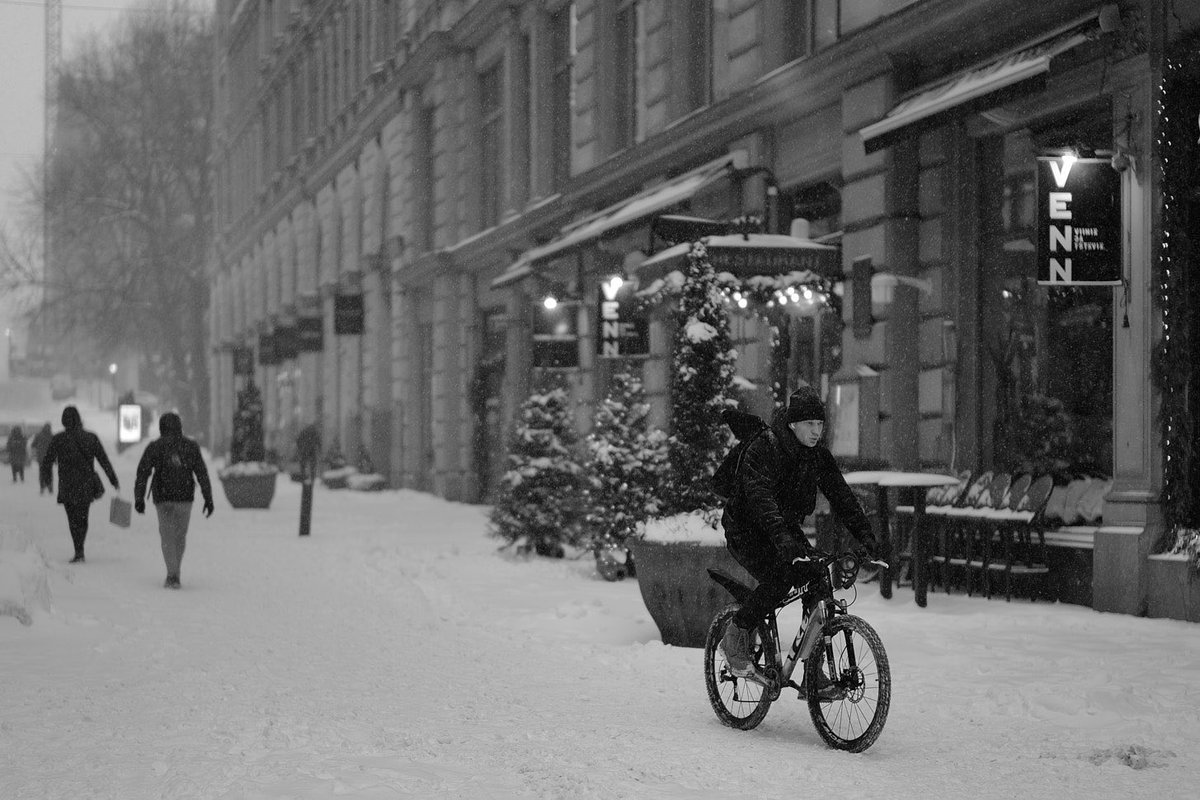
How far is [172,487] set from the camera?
47.0 ft

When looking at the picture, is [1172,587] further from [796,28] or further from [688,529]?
[796,28]

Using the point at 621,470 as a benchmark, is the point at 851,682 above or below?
below

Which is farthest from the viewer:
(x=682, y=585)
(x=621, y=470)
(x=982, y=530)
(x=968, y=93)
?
(x=621, y=470)

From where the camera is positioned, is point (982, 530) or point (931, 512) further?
point (931, 512)

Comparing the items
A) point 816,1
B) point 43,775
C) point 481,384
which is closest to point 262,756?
point 43,775

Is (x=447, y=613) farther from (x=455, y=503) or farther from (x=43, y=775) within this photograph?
(x=455, y=503)

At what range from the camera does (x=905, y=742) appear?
7.19m

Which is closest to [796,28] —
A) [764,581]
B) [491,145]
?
[764,581]

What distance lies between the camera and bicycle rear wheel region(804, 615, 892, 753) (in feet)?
22.0

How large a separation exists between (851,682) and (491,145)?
75.8 feet

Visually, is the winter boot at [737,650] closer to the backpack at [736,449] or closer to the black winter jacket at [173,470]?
the backpack at [736,449]

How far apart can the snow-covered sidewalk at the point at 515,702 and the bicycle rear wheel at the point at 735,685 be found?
0.37ft

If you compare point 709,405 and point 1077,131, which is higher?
point 1077,131

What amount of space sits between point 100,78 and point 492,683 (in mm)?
50507
